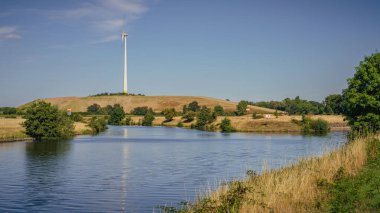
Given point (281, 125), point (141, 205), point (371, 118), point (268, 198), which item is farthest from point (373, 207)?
point (281, 125)

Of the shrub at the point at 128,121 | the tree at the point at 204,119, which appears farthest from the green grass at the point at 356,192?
the shrub at the point at 128,121

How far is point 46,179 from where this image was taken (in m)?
38.7

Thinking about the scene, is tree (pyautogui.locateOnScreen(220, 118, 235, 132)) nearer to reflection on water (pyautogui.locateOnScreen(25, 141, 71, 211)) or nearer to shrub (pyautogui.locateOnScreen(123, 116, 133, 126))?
shrub (pyautogui.locateOnScreen(123, 116, 133, 126))

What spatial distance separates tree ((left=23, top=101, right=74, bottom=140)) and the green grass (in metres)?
74.1

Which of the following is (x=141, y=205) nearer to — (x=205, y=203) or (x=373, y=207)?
(x=205, y=203)

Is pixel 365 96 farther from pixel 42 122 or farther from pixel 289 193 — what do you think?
pixel 42 122

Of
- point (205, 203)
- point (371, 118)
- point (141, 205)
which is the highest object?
point (371, 118)

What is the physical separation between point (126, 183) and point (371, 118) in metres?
28.8

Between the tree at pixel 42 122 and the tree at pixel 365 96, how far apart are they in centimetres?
5861

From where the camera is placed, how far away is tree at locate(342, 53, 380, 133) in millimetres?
49438

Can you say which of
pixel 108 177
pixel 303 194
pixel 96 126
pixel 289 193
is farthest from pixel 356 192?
pixel 96 126

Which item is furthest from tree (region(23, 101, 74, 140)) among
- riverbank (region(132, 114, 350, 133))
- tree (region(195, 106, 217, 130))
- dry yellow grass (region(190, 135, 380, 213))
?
dry yellow grass (region(190, 135, 380, 213))

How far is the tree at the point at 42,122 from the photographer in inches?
3501

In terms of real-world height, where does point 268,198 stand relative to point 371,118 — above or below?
below
